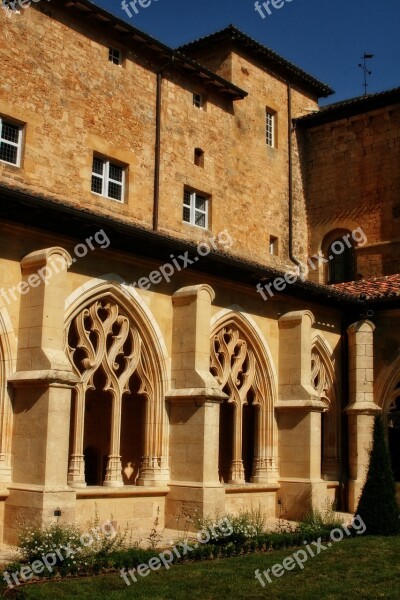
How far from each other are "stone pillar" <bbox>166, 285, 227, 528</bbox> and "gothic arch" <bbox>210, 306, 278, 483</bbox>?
3.99ft

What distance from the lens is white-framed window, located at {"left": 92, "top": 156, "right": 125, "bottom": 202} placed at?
19594 mm

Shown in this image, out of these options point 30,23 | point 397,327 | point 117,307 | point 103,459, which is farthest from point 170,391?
point 30,23

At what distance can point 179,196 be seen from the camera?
21484 mm

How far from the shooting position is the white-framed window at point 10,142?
17.5 meters

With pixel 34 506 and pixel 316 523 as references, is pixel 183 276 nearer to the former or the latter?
pixel 316 523

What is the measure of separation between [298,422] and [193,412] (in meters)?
3.44

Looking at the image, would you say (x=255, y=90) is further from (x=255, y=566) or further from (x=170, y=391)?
(x=255, y=566)

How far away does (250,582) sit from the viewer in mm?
10164

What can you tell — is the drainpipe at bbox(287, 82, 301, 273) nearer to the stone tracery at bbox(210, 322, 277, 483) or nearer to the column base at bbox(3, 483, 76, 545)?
the stone tracery at bbox(210, 322, 277, 483)

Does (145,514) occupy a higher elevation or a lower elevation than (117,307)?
lower

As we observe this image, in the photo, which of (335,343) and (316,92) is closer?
(335,343)

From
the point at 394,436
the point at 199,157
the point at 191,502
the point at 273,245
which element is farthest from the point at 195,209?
the point at 191,502

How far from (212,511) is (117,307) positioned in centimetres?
381

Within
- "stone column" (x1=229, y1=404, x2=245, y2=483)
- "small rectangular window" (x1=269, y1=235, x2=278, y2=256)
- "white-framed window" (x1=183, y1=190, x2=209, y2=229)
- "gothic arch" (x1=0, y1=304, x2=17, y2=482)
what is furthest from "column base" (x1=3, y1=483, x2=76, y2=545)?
"small rectangular window" (x1=269, y1=235, x2=278, y2=256)
